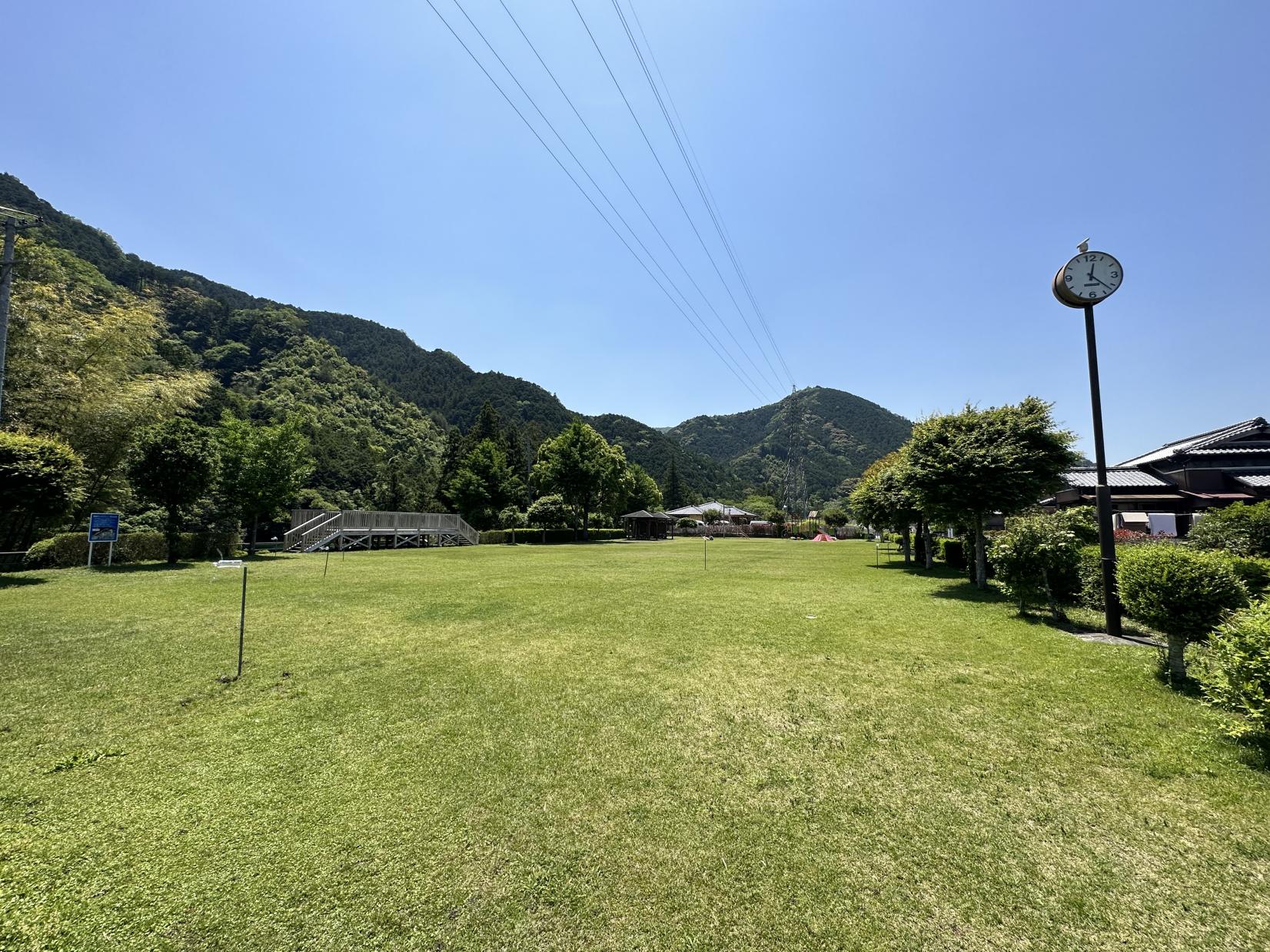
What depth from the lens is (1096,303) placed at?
25.9 ft

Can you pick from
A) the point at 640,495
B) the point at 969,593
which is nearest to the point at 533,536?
the point at 640,495

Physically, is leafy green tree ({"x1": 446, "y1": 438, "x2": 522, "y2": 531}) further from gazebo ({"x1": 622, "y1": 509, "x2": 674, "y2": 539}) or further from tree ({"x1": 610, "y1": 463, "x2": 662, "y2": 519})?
tree ({"x1": 610, "y1": 463, "x2": 662, "y2": 519})

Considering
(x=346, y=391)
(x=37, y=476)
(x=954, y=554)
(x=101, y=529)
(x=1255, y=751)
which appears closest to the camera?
(x=1255, y=751)

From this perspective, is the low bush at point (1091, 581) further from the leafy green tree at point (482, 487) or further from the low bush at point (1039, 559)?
the leafy green tree at point (482, 487)

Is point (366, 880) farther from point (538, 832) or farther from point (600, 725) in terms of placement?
point (600, 725)

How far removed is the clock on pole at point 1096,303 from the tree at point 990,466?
4117mm

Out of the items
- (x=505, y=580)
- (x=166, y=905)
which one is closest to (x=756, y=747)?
(x=166, y=905)

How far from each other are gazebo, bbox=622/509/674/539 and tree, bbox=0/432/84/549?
132 ft

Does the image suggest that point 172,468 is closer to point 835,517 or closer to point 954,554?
point 954,554

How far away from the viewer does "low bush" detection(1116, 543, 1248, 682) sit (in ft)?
16.4

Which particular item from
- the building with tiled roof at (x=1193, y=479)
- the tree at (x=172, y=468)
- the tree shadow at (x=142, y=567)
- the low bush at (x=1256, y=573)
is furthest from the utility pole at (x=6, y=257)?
the building with tiled roof at (x=1193, y=479)

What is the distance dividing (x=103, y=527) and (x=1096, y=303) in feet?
89.2

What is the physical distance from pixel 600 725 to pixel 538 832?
158 cm

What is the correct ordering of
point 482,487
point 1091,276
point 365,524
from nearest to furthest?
point 1091,276, point 365,524, point 482,487
